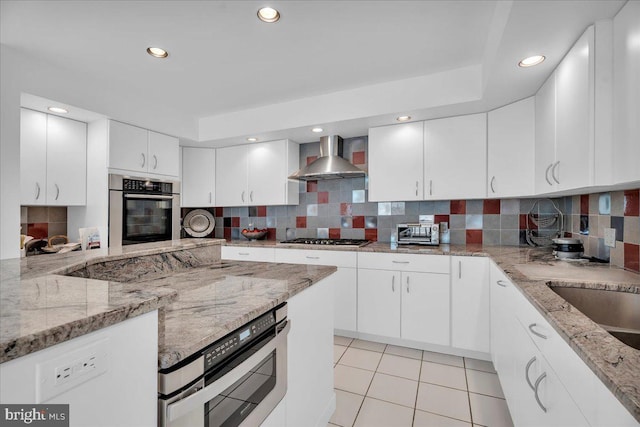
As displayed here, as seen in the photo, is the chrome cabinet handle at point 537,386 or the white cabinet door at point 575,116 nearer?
the chrome cabinet handle at point 537,386

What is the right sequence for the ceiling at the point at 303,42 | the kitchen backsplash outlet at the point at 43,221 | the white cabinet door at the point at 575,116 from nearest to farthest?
the white cabinet door at the point at 575,116 < the ceiling at the point at 303,42 < the kitchen backsplash outlet at the point at 43,221

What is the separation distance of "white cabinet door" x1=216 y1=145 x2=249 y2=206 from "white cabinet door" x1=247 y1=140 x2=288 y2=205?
9 centimetres

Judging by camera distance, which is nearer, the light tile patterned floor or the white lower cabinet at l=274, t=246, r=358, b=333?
the light tile patterned floor

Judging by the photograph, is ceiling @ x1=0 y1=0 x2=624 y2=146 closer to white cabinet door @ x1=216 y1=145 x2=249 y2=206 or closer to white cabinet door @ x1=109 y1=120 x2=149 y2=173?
white cabinet door @ x1=109 y1=120 x2=149 y2=173

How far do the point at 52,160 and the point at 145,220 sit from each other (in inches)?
35.8

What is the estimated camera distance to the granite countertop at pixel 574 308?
67cm

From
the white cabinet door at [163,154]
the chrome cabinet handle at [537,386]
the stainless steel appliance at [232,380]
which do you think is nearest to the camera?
the stainless steel appliance at [232,380]

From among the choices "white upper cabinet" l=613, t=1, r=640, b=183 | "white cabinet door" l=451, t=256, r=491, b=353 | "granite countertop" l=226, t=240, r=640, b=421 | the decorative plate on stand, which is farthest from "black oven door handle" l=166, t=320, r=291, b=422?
the decorative plate on stand

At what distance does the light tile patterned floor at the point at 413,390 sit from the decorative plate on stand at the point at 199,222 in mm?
2486

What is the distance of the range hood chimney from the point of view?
3.13 m

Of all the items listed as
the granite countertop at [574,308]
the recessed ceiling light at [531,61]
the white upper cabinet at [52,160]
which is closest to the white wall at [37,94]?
the white upper cabinet at [52,160]

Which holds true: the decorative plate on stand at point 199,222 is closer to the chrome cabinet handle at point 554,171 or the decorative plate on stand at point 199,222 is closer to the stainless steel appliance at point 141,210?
the stainless steel appliance at point 141,210

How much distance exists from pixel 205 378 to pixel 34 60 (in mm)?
2709

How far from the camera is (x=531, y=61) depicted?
1.84 meters
